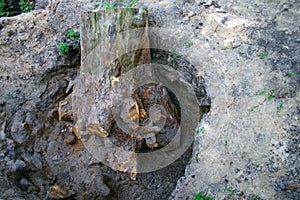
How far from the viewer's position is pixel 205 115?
3256mm

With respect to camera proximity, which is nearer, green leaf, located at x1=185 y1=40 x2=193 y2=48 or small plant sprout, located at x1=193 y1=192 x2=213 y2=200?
small plant sprout, located at x1=193 y1=192 x2=213 y2=200

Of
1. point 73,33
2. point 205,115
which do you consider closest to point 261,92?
point 205,115

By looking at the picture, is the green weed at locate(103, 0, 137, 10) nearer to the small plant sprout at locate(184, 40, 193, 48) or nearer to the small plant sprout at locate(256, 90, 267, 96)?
the small plant sprout at locate(184, 40, 193, 48)

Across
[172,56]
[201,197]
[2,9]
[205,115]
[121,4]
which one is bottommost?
[201,197]

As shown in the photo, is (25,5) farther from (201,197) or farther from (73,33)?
(201,197)

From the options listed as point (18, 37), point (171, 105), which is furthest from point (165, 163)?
point (18, 37)

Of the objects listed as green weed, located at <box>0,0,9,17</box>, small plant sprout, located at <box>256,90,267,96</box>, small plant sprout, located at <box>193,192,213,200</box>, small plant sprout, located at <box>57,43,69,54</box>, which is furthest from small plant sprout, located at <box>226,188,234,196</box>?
green weed, located at <box>0,0,9,17</box>

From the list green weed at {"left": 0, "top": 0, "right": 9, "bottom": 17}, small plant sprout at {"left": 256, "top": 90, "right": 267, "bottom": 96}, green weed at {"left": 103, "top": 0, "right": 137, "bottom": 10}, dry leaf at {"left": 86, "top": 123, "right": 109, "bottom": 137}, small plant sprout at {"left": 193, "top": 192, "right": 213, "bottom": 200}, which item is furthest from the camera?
green weed at {"left": 0, "top": 0, "right": 9, "bottom": 17}

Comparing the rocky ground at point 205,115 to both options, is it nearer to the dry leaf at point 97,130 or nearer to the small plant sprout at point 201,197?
the small plant sprout at point 201,197

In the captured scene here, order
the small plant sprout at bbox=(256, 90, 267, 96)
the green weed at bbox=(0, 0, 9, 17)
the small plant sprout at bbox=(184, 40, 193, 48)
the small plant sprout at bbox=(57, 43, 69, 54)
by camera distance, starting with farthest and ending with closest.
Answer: the green weed at bbox=(0, 0, 9, 17) < the small plant sprout at bbox=(57, 43, 69, 54) < the small plant sprout at bbox=(184, 40, 193, 48) < the small plant sprout at bbox=(256, 90, 267, 96)

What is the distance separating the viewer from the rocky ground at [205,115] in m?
2.85

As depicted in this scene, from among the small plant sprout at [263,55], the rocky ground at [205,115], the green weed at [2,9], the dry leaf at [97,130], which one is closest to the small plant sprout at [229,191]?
the rocky ground at [205,115]

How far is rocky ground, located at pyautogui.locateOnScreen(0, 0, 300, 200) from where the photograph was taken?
2.85 m

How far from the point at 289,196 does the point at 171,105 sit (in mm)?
1676
